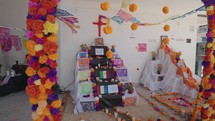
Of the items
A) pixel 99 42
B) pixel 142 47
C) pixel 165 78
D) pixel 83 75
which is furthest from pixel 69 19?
pixel 165 78

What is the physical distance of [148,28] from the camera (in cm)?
546

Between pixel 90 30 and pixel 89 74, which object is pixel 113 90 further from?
pixel 90 30

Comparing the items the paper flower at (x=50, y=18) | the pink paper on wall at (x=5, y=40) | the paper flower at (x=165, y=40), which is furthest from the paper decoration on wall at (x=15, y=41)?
the paper flower at (x=165, y=40)

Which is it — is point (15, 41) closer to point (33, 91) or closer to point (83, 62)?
point (83, 62)

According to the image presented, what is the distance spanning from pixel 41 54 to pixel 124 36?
3.72m

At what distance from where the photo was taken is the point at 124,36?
17.0 feet

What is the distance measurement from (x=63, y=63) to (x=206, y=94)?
11.7 feet

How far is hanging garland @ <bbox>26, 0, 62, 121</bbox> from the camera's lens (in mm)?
1729

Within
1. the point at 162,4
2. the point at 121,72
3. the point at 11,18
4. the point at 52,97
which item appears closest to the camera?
the point at 52,97

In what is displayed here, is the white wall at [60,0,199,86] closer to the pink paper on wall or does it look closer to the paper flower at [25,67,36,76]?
the pink paper on wall

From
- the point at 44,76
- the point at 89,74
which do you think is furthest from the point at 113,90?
the point at 44,76

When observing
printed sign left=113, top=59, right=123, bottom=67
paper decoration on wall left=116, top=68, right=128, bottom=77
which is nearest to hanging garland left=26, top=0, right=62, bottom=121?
paper decoration on wall left=116, top=68, right=128, bottom=77

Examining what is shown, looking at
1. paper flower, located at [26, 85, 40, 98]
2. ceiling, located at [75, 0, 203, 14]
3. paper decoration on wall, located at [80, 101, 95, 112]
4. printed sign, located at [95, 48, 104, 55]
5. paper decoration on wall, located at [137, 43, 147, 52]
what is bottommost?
paper decoration on wall, located at [80, 101, 95, 112]

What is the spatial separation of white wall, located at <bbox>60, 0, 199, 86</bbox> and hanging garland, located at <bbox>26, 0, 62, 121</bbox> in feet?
9.25
